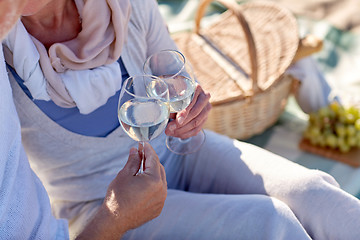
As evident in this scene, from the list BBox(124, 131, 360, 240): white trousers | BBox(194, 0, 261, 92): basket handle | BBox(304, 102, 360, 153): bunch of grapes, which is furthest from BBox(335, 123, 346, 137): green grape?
BBox(124, 131, 360, 240): white trousers

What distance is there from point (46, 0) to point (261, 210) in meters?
0.62

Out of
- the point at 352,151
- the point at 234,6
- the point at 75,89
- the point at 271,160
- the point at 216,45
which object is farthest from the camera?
the point at 216,45

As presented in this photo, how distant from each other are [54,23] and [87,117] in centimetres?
23

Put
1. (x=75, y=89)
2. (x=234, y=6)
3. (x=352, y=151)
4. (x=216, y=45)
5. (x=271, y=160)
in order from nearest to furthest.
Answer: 1. (x=75, y=89)
2. (x=271, y=160)
3. (x=234, y=6)
4. (x=352, y=151)
5. (x=216, y=45)

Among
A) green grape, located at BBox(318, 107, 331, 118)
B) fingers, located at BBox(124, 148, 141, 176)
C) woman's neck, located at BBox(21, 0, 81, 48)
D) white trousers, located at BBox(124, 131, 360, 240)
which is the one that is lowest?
green grape, located at BBox(318, 107, 331, 118)

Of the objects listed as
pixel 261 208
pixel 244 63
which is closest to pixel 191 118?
pixel 261 208

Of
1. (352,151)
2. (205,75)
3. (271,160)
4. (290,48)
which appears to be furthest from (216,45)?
(271,160)

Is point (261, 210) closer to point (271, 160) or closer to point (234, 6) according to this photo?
point (271, 160)

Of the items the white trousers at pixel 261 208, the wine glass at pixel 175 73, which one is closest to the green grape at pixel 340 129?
the white trousers at pixel 261 208

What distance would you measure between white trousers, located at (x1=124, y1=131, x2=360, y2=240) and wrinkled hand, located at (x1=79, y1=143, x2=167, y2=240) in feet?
0.36

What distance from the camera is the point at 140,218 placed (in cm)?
87

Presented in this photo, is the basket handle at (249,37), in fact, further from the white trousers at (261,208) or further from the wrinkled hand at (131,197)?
the wrinkled hand at (131,197)

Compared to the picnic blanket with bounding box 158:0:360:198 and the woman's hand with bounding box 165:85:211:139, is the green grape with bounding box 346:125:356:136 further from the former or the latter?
the woman's hand with bounding box 165:85:211:139

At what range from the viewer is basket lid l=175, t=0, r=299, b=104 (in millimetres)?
1592
